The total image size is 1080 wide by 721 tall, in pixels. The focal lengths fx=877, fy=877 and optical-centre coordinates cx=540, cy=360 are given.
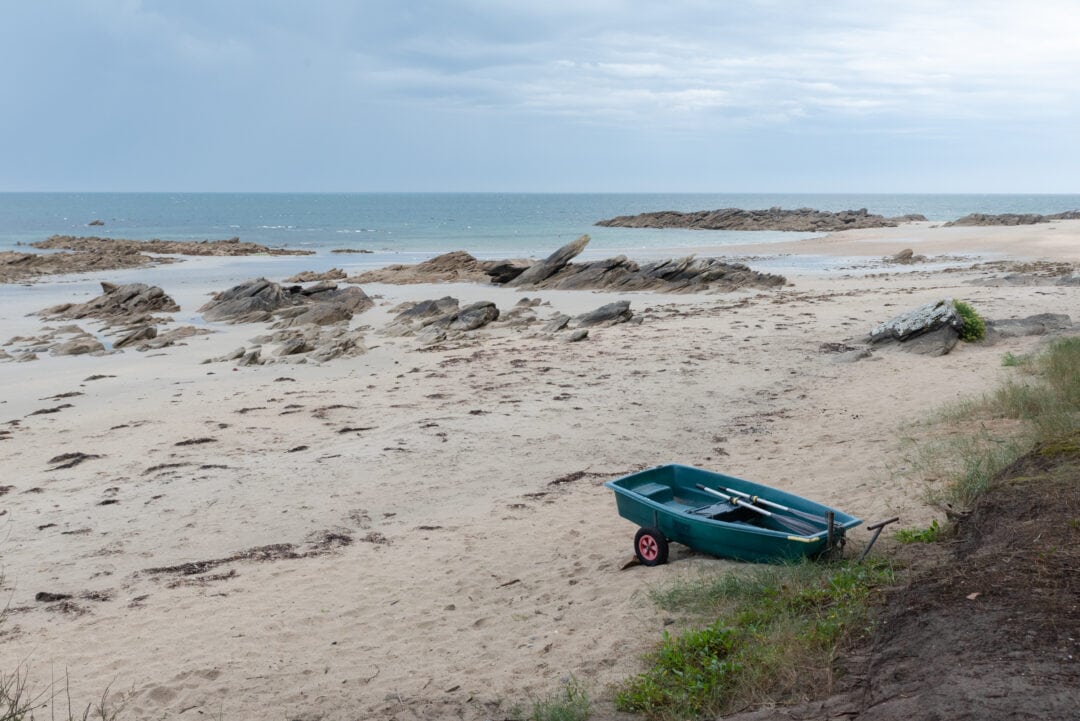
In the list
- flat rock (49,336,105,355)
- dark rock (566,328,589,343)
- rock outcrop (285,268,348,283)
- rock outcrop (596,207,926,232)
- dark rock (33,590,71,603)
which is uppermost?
rock outcrop (596,207,926,232)

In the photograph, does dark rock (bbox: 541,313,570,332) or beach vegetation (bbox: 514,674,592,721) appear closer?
beach vegetation (bbox: 514,674,592,721)

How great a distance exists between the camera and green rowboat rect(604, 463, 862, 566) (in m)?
5.95

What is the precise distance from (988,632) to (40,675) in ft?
17.4

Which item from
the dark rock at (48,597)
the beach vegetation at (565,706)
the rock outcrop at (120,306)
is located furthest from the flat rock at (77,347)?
the beach vegetation at (565,706)

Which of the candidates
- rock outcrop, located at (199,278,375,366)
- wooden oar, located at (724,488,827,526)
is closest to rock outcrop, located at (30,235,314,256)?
rock outcrop, located at (199,278,375,366)

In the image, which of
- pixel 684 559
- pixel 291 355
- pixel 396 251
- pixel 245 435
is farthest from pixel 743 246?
pixel 684 559

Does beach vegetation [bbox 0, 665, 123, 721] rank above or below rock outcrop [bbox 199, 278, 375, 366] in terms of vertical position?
below

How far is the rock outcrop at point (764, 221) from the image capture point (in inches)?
2783

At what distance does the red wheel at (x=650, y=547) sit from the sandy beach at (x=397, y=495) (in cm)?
13

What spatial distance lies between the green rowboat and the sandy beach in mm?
202

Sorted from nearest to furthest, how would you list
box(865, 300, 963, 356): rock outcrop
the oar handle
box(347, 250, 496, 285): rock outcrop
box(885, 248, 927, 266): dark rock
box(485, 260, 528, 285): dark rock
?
the oar handle → box(865, 300, 963, 356): rock outcrop → box(485, 260, 528, 285): dark rock → box(347, 250, 496, 285): rock outcrop → box(885, 248, 927, 266): dark rock

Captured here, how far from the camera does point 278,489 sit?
9.05 metres

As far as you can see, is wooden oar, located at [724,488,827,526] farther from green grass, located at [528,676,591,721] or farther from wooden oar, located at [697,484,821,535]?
green grass, located at [528,676,591,721]

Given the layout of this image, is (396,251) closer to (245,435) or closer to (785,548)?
(245,435)
